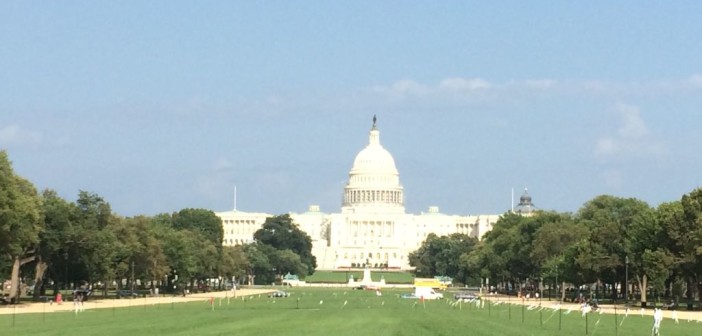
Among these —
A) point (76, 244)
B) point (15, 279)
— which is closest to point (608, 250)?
point (76, 244)

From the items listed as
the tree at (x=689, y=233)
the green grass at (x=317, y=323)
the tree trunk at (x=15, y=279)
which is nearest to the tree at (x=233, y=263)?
the tree trunk at (x=15, y=279)

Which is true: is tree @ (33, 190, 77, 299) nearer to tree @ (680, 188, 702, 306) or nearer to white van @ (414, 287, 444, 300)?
white van @ (414, 287, 444, 300)

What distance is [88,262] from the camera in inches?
3952

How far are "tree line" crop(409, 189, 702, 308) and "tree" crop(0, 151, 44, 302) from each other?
128ft

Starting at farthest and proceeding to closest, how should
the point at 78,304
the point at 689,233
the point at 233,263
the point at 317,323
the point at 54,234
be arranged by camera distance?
the point at 233,263
the point at 54,234
the point at 689,233
the point at 78,304
the point at 317,323

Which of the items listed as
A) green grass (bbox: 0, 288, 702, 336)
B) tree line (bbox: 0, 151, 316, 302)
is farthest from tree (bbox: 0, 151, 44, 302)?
green grass (bbox: 0, 288, 702, 336)

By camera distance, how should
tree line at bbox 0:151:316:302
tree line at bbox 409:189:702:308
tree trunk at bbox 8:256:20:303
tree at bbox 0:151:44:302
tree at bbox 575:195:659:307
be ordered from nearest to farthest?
tree at bbox 0:151:44:302
tree line at bbox 0:151:316:302
tree trunk at bbox 8:256:20:303
tree line at bbox 409:189:702:308
tree at bbox 575:195:659:307

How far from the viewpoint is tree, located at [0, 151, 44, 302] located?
84312 millimetres

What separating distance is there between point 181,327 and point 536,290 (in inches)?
3546

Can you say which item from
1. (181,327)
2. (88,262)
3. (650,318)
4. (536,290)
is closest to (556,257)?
(536,290)

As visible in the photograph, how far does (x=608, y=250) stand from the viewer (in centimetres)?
11000

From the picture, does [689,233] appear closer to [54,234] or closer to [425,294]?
[425,294]

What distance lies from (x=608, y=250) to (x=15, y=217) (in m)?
46.6

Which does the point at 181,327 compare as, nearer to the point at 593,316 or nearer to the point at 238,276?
the point at 593,316
